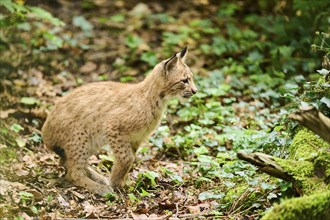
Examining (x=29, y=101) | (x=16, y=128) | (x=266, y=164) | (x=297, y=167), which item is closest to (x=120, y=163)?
(x=16, y=128)

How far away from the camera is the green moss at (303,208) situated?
16.5 ft

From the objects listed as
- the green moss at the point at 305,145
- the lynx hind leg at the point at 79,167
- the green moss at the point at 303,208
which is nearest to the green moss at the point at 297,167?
the green moss at the point at 305,145

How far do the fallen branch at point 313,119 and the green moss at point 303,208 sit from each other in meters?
0.56

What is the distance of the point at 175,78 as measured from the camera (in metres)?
7.30

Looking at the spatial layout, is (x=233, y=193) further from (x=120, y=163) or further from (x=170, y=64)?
(x=170, y=64)

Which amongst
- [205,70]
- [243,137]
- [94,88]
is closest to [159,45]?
[205,70]

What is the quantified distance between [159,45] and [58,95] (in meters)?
2.85

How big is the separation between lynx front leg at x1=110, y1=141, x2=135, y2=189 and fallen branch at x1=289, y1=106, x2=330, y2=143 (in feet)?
8.31

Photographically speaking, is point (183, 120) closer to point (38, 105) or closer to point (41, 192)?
point (38, 105)

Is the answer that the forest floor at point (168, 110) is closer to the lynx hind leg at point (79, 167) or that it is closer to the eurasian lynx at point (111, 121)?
the lynx hind leg at point (79, 167)

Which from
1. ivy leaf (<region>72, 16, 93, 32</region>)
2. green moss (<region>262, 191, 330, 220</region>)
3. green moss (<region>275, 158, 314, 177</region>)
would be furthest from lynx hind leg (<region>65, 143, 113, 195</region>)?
ivy leaf (<region>72, 16, 93, 32</region>)

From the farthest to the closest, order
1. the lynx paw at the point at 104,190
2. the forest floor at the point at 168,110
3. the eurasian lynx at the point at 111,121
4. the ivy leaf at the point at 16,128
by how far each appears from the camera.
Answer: the ivy leaf at the point at 16,128, the eurasian lynx at the point at 111,121, the lynx paw at the point at 104,190, the forest floor at the point at 168,110

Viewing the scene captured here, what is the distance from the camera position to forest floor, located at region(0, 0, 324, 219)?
6.30m

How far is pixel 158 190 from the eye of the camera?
22.8 feet
